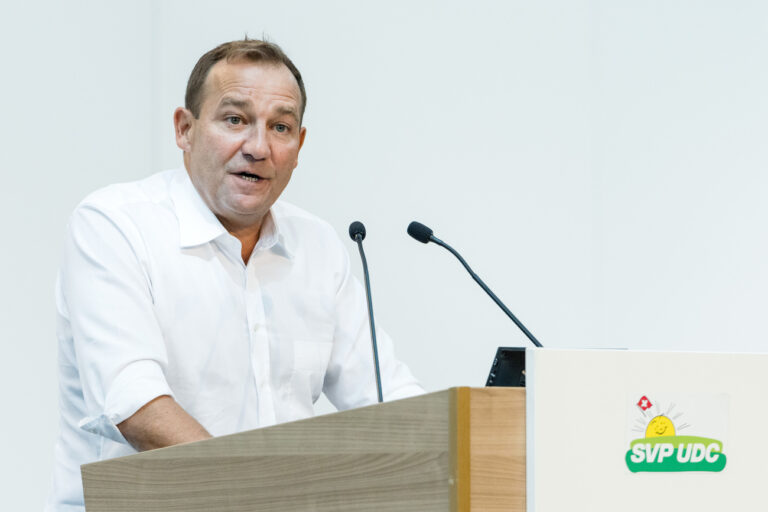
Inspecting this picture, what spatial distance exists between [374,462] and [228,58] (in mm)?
1323

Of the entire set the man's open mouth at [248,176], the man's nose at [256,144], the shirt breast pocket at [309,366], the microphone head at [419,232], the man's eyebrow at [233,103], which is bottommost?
the shirt breast pocket at [309,366]

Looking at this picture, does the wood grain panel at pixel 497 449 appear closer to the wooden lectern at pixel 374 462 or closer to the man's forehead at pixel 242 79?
the wooden lectern at pixel 374 462

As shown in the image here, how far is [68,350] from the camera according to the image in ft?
6.42

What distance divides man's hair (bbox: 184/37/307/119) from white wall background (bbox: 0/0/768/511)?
45.8 inches

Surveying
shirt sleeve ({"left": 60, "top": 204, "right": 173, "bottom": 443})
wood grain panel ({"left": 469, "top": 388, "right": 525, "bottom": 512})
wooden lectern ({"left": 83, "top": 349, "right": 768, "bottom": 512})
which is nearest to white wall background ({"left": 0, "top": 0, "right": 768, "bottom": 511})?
shirt sleeve ({"left": 60, "top": 204, "right": 173, "bottom": 443})

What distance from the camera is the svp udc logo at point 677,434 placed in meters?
1.00

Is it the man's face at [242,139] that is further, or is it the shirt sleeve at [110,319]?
the man's face at [242,139]

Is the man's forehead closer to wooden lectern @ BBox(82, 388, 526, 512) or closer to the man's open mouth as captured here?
the man's open mouth

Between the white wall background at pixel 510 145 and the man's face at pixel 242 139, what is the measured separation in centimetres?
124

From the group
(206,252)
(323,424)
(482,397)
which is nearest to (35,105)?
(206,252)

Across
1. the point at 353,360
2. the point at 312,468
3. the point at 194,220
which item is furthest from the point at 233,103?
the point at 312,468

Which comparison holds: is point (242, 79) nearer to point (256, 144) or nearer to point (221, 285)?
point (256, 144)

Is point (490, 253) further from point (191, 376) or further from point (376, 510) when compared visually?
point (376, 510)

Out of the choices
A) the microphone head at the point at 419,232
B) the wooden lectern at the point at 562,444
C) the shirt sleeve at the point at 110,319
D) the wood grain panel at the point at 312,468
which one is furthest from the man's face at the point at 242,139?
the wooden lectern at the point at 562,444
